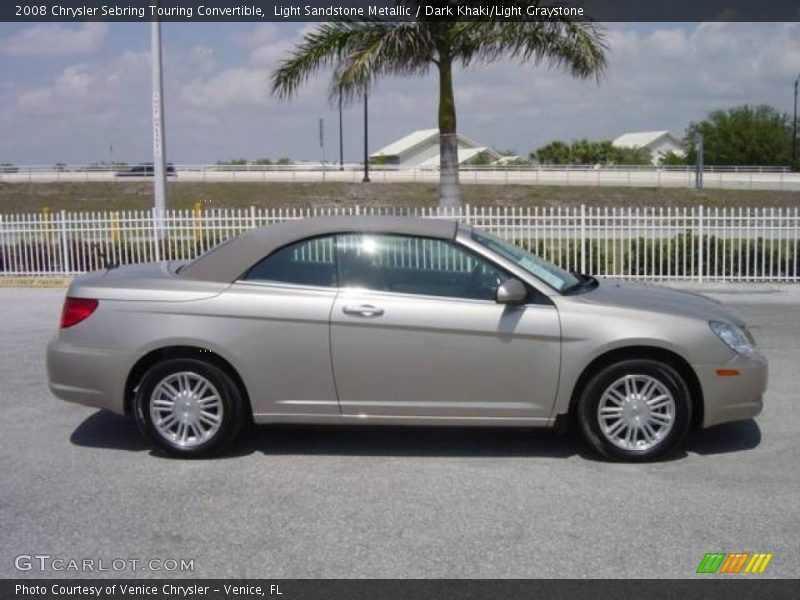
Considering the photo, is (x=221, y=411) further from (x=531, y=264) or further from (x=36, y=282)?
(x=36, y=282)

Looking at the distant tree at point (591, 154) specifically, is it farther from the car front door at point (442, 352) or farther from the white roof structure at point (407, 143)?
the car front door at point (442, 352)

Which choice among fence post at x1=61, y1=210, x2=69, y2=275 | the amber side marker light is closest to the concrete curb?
fence post at x1=61, y1=210, x2=69, y2=275

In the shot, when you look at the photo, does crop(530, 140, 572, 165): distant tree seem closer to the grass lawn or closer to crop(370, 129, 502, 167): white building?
crop(370, 129, 502, 167): white building

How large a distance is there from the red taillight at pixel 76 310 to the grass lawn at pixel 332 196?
34.9 m

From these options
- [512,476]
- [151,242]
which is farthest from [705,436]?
[151,242]

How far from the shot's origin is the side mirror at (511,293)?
18.2 ft

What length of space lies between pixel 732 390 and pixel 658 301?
71 centimetres

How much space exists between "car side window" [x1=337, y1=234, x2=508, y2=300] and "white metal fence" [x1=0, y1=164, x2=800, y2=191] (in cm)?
4531

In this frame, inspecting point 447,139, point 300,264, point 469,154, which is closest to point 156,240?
point 447,139

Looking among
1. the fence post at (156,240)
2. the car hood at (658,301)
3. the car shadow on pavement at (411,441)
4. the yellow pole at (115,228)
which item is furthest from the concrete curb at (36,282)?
the car hood at (658,301)

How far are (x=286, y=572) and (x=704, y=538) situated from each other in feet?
6.63

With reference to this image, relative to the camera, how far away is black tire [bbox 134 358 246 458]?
5703 millimetres

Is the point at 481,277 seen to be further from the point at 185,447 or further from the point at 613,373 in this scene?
the point at 185,447

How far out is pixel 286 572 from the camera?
4.20 m
